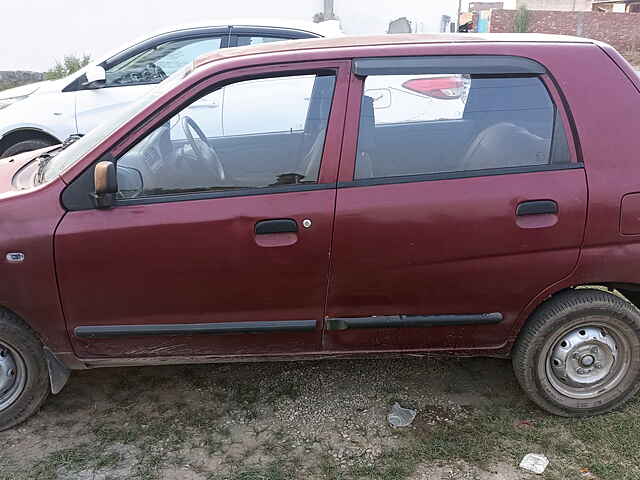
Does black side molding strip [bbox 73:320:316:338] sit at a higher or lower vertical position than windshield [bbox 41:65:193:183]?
lower

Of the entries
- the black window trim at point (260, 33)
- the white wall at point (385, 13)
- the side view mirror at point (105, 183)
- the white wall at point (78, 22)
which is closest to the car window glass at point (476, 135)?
the side view mirror at point (105, 183)

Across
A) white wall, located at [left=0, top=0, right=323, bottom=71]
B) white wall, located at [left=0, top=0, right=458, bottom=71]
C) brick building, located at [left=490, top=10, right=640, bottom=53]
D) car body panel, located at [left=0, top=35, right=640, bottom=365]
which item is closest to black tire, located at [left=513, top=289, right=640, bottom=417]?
car body panel, located at [left=0, top=35, right=640, bottom=365]

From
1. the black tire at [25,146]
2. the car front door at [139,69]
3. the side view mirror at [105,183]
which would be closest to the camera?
the side view mirror at [105,183]

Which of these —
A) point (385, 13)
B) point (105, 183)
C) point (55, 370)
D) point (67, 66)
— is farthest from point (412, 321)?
point (385, 13)

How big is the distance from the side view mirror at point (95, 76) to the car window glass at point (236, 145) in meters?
3.54

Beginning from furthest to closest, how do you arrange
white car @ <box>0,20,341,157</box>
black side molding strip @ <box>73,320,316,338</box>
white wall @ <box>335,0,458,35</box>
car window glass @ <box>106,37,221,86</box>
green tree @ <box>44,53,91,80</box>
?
white wall @ <box>335,0,458,35</box>, green tree @ <box>44,53,91,80</box>, car window glass @ <box>106,37,221,86</box>, white car @ <box>0,20,341,157</box>, black side molding strip @ <box>73,320,316,338</box>

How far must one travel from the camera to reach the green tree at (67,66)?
12.3 meters

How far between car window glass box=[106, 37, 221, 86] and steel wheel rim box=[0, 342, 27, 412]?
3812 mm

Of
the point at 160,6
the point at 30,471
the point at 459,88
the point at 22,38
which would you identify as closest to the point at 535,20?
the point at 160,6

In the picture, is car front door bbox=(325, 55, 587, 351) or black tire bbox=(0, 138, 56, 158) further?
black tire bbox=(0, 138, 56, 158)

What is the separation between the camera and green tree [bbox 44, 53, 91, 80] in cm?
1230

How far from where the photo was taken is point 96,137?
289 centimetres

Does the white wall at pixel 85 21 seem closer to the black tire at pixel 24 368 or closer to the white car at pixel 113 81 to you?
the white car at pixel 113 81

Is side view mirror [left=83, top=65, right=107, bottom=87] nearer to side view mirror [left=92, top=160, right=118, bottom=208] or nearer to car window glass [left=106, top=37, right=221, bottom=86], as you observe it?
car window glass [left=106, top=37, right=221, bottom=86]
